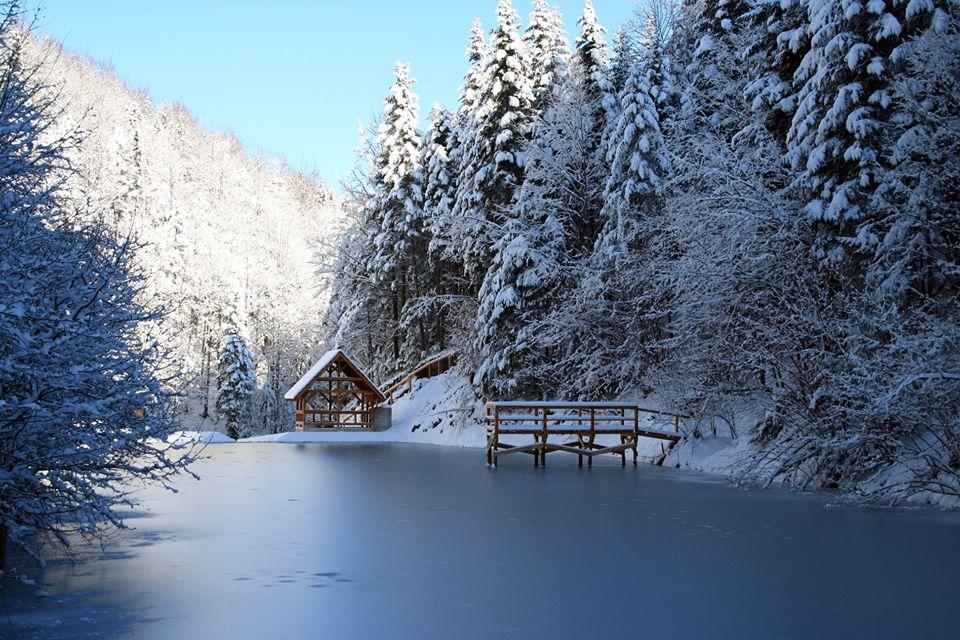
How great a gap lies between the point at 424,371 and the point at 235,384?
11.4 meters

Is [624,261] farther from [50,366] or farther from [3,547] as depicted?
[50,366]

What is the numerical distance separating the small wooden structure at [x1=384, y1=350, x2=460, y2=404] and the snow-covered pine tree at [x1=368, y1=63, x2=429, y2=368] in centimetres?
130

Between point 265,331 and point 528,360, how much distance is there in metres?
34.5

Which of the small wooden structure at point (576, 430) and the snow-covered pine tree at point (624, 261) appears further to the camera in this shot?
the snow-covered pine tree at point (624, 261)

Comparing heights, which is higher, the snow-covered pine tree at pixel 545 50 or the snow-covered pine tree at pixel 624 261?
the snow-covered pine tree at pixel 545 50

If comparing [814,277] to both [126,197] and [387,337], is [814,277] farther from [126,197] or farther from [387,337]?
[126,197]

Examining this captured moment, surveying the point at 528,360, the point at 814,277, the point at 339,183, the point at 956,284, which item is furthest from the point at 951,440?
the point at 339,183

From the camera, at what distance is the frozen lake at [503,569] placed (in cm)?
720

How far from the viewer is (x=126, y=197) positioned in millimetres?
55531

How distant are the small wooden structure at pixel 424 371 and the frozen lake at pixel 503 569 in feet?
80.4

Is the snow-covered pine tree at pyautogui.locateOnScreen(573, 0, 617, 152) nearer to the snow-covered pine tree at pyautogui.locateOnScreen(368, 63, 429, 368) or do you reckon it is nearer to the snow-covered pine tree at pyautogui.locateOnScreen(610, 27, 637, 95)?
the snow-covered pine tree at pyautogui.locateOnScreen(610, 27, 637, 95)

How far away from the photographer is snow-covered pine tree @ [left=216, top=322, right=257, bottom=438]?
4794 centimetres

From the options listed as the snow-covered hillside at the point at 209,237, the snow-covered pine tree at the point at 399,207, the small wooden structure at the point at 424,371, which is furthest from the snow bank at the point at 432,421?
the snow-covered hillside at the point at 209,237

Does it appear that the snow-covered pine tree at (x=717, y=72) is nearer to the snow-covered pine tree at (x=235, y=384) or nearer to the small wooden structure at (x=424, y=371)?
the small wooden structure at (x=424, y=371)
